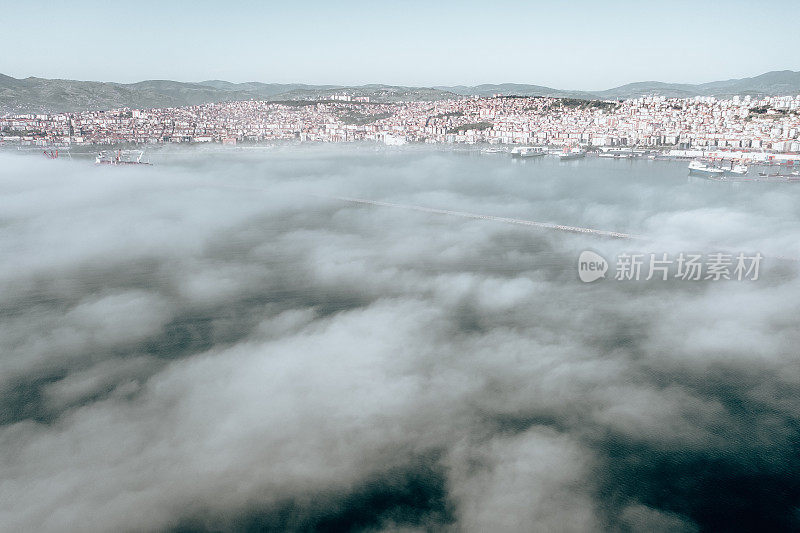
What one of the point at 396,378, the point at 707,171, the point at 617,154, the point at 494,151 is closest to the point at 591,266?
the point at 396,378

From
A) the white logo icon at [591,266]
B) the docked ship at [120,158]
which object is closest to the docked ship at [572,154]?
the white logo icon at [591,266]

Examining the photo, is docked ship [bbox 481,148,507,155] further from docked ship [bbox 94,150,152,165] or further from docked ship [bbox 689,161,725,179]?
docked ship [bbox 94,150,152,165]

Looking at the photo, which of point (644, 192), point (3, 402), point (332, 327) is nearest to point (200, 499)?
point (3, 402)

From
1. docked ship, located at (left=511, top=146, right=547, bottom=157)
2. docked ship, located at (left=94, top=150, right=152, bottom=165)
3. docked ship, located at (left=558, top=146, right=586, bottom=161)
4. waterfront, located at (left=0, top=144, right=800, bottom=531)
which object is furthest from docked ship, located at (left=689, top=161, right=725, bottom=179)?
docked ship, located at (left=94, top=150, right=152, bottom=165)

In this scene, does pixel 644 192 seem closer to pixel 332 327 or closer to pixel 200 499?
pixel 332 327

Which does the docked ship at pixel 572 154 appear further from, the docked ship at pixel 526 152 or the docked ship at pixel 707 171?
the docked ship at pixel 707 171
